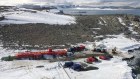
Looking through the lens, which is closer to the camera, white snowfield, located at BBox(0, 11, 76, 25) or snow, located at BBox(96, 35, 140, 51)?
snow, located at BBox(96, 35, 140, 51)

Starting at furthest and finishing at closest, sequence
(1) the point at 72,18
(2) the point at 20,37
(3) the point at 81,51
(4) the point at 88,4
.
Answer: (4) the point at 88,4 → (1) the point at 72,18 → (2) the point at 20,37 → (3) the point at 81,51

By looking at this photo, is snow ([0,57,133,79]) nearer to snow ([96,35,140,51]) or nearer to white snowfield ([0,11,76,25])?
snow ([96,35,140,51])

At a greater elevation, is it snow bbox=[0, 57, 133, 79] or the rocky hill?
snow bbox=[0, 57, 133, 79]

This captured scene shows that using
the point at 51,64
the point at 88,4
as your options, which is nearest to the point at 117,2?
the point at 88,4

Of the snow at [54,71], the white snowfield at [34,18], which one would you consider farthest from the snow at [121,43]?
the white snowfield at [34,18]

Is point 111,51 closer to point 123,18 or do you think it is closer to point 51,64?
point 51,64

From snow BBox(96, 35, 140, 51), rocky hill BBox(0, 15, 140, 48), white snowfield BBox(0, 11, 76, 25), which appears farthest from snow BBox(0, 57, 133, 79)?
white snowfield BBox(0, 11, 76, 25)
